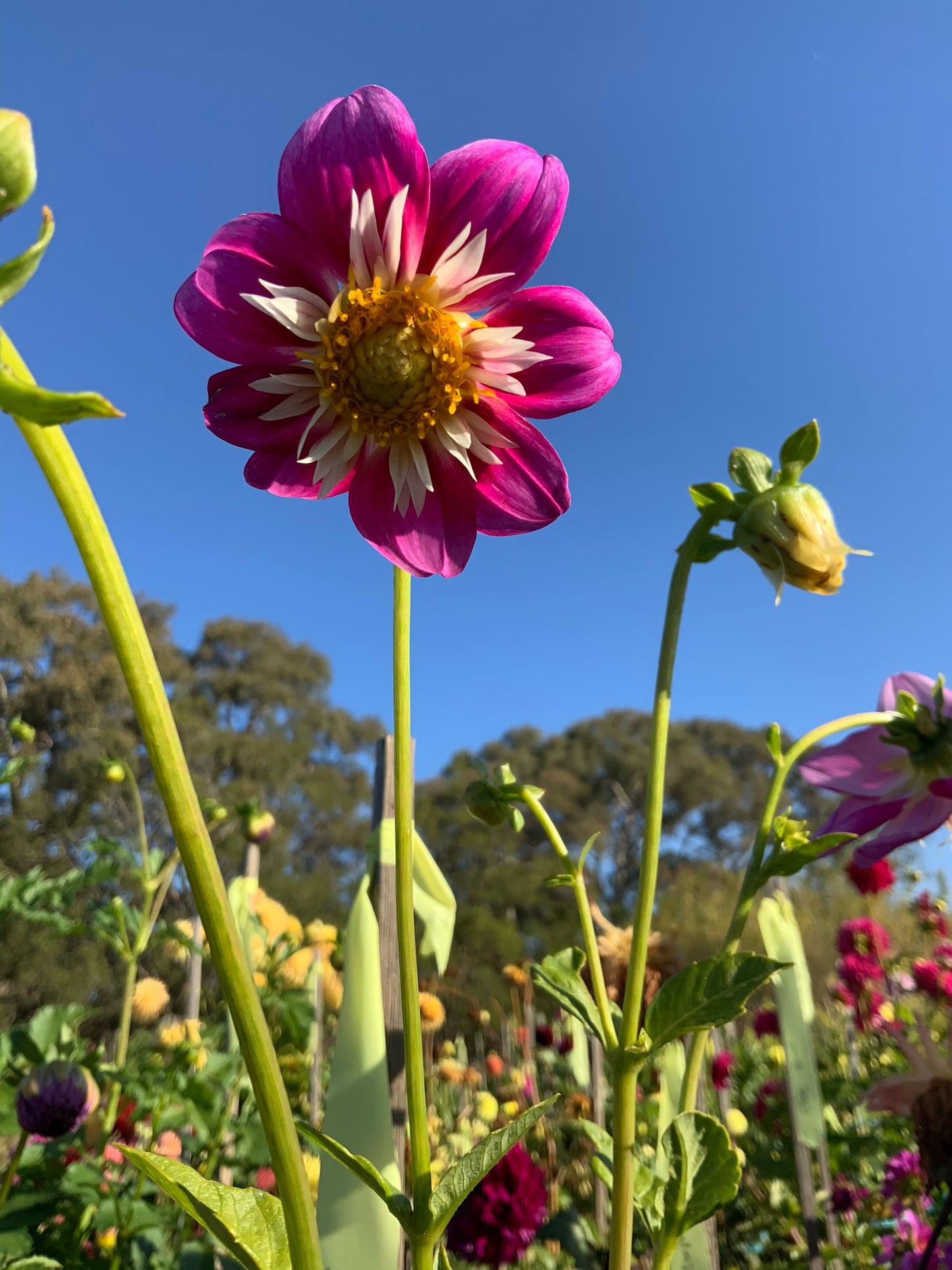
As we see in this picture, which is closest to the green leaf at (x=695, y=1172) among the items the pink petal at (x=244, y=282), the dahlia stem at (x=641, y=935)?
the dahlia stem at (x=641, y=935)

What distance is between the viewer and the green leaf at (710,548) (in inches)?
25.2

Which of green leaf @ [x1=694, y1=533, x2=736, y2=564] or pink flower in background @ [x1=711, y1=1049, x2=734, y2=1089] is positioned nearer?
green leaf @ [x1=694, y1=533, x2=736, y2=564]

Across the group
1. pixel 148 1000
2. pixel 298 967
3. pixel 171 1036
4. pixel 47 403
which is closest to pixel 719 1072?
pixel 298 967

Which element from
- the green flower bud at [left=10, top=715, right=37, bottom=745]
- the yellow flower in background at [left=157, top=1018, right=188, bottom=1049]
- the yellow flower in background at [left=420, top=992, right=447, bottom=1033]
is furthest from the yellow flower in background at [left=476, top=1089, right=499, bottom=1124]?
the green flower bud at [left=10, top=715, right=37, bottom=745]

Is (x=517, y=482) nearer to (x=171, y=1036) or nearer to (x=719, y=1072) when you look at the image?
(x=719, y=1072)

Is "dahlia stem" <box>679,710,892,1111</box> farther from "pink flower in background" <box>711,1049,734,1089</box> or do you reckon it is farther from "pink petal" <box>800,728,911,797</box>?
"pink flower in background" <box>711,1049,734,1089</box>

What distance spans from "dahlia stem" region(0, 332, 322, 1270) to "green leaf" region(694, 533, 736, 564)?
460 millimetres

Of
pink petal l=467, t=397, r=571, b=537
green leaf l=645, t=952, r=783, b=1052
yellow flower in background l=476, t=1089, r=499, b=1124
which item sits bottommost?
yellow flower in background l=476, t=1089, r=499, b=1124

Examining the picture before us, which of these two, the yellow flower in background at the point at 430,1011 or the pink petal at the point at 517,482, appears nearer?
the pink petal at the point at 517,482

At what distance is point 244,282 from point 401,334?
0.34 feet

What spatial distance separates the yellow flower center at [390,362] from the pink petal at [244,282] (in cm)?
3

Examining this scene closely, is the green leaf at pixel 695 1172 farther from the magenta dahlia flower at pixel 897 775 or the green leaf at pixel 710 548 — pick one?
the green leaf at pixel 710 548

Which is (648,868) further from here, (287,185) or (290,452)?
(287,185)

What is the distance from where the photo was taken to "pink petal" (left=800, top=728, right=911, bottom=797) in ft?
2.42
